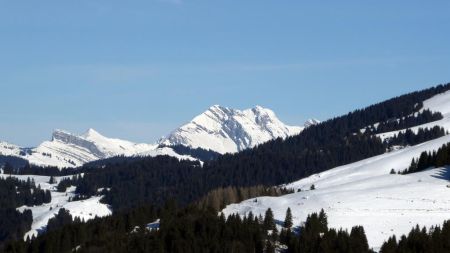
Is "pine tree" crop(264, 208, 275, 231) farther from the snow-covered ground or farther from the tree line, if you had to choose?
the snow-covered ground

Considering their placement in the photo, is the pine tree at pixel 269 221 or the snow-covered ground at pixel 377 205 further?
the snow-covered ground at pixel 377 205

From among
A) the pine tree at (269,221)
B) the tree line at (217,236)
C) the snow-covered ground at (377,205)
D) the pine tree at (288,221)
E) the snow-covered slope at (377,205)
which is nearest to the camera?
the tree line at (217,236)

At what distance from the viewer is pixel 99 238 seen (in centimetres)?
12631

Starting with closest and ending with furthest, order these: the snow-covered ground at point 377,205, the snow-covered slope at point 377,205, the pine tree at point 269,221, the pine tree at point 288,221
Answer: the pine tree at point 269,221 → the pine tree at point 288,221 → the snow-covered ground at point 377,205 → the snow-covered slope at point 377,205

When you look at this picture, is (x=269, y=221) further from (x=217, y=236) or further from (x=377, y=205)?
(x=377, y=205)

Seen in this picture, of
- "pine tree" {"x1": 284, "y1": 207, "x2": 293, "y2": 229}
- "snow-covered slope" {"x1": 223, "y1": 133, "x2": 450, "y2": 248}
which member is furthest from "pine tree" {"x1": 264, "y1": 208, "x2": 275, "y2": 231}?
"snow-covered slope" {"x1": 223, "y1": 133, "x2": 450, "y2": 248}

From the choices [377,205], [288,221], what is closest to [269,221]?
[288,221]

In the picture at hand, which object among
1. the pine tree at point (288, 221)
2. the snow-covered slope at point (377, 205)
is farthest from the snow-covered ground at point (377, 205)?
the pine tree at point (288, 221)

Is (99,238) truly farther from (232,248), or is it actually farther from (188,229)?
(232,248)

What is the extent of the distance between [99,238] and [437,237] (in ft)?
173

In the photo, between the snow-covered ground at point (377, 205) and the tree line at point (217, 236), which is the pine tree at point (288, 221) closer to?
the tree line at point (217, 236)

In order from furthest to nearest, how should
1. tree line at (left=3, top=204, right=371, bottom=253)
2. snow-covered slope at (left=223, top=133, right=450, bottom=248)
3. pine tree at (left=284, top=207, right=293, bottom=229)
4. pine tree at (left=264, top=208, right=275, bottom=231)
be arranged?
1. snow-covered slope at (left=223, top=133, right=450, bottom=248)
2. pine tree at (left=284, top=207, right=293, bottom=229)
3. pine tree at (left=264, top=208, right=275, bottom=231)
4. tree line at (left=3, top=204, right=371, bottom=253)

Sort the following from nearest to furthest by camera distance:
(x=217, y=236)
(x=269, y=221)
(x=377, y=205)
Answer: (x=217, y=236)
(x=269, y=221)
(x=377, y=205)

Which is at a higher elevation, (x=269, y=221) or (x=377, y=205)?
(x=377, y=205)
